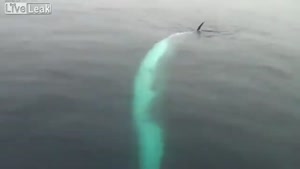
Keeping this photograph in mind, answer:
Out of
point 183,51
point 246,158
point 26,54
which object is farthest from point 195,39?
point 246,158

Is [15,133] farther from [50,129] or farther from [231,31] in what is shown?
[231,31]

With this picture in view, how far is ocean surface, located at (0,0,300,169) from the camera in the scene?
15070mm

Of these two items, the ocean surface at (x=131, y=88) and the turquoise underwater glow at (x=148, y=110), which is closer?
the turquoise underwater glow at (x=148, y=110)

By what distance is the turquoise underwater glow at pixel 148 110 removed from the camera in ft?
45.5

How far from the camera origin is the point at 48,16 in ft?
93.0

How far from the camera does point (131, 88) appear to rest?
756 inches

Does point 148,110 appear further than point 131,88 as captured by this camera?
No

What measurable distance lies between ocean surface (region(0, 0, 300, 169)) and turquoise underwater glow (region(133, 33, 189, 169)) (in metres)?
0.43

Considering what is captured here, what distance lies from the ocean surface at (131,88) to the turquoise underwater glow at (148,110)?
16.8 inches

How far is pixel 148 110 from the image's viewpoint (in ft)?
55.0

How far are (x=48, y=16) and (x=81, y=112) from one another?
43.5 ft

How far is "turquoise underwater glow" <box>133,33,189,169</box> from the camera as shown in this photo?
547 inches

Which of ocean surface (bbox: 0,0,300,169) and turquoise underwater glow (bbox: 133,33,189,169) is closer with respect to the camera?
turquoise underwater glow (bbox: 133,33,189,169)

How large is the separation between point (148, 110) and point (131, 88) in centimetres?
273
